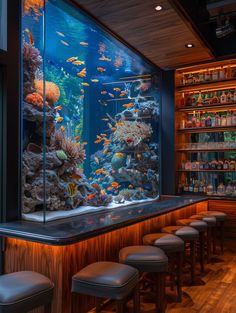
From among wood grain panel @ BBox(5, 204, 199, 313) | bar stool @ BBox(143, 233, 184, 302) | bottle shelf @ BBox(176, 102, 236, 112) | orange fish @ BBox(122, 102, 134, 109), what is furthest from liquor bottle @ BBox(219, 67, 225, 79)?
wood grain panel @ BBox(5, 204, 199, 313)

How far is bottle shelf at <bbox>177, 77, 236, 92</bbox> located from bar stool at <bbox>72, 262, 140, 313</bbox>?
4115 mm

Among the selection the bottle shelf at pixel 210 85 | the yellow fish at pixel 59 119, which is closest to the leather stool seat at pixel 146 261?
the yellow fish at pixel 59 119

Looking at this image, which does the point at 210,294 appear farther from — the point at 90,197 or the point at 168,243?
the point at 90,197

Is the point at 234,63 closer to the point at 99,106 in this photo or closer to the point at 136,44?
the point at 136,44

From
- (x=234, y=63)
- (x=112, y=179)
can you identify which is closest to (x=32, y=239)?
(x=112, y=179)

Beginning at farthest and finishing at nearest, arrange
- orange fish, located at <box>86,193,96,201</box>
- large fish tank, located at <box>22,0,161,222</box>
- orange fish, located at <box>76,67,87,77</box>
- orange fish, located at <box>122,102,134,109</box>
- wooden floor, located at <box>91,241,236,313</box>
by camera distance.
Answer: orange fish, located at <box>122,102,134,109</box>, orange fish, located at <box>76,67,87,77</box>, orange fish, located at <box>86,193,96,201</box>, large fish tank, located at <box>22,0,161,222</box>, wooden floor, located at <box>91,241,236,313</box>

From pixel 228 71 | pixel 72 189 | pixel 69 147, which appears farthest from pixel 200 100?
pixel 72 189

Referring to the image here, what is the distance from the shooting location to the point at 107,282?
5.94 ft

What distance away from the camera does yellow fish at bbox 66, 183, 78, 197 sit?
318cm

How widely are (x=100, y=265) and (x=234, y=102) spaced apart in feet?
13.1

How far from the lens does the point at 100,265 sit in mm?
2068

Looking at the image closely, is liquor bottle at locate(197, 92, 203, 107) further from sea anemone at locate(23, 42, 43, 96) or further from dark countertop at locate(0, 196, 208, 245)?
sea anemone at locate(23, 42, 43, 96)

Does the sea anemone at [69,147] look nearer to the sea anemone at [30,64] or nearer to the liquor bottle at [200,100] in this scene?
the sea anemone at [30,64]

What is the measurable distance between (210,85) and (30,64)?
3491 mm
